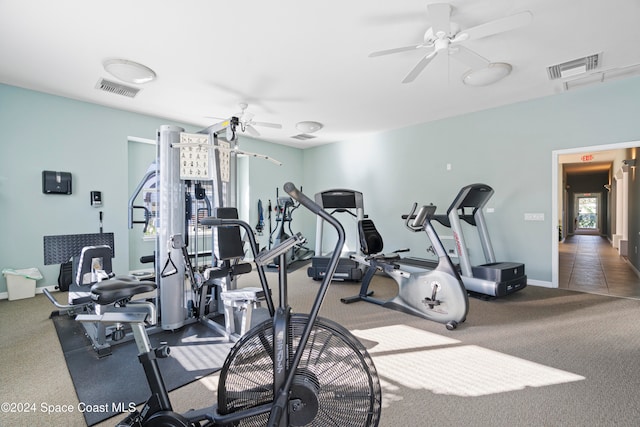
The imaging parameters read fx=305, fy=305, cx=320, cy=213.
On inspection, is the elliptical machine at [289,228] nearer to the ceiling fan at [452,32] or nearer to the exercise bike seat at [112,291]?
the ceiling fan at [452,32]

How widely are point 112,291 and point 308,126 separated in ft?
15.9

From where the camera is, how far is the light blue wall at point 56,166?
4.09m

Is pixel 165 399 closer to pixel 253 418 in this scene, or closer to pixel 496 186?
pixel 253 418

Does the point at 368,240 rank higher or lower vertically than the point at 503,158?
lower

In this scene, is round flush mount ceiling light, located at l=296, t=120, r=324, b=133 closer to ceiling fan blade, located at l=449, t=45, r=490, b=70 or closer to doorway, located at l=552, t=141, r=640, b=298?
ceiling fan blade, located at l=449, t=45, r=490, b=70

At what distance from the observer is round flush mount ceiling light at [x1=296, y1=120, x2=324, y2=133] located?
18.4ft

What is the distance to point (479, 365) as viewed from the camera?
90.0 inches

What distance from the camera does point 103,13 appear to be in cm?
254

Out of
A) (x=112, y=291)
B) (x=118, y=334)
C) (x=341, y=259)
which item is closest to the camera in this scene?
(x=112, y=291)

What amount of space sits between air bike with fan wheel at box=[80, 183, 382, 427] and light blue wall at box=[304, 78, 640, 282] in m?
4.56

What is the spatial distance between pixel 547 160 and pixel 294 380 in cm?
495

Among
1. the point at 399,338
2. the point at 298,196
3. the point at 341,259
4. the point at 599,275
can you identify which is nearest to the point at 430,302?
the point at 399,338

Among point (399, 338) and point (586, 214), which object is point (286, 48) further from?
point (586, 214)

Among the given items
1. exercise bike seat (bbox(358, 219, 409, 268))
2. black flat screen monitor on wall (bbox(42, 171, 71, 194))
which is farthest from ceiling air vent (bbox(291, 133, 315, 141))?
black flat screen monitor on wall (bbox(42, 171, 71, 194))
